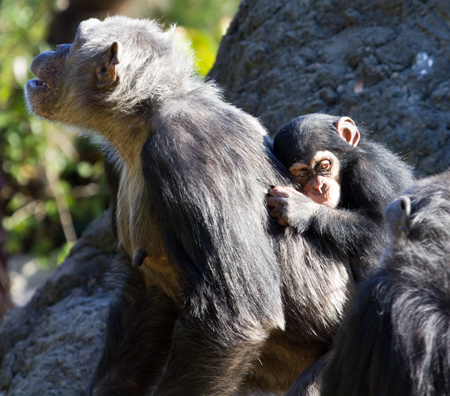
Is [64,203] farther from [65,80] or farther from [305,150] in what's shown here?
A: [305,150]

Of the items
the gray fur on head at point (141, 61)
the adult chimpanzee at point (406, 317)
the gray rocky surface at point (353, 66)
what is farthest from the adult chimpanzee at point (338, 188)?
the gray rocky surface at point (353, 66)

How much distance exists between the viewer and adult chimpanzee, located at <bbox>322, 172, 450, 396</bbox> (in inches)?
87.9

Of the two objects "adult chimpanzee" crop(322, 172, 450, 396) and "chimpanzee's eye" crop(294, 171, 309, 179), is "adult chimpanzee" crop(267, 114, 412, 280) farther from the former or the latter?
"adult chimpanzee" crop(322, 172, 450, 396)

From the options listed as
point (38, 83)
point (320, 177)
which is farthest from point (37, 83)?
point (320, 177)

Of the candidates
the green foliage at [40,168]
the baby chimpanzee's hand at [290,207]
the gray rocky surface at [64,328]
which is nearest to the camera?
the baby chimpanzee's hand at [290,207]

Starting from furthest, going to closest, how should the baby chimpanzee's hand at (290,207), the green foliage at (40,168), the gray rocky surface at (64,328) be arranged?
the green foliage at (40,168), the gray rocky surface at (64,328), the baby chimpanzee's hand at (290,207)

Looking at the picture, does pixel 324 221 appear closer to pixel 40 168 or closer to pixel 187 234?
pixel 187 234

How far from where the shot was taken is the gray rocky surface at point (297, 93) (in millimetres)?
4379

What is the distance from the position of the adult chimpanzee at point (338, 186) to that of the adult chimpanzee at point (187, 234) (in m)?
0.09

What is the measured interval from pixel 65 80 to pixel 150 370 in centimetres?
183

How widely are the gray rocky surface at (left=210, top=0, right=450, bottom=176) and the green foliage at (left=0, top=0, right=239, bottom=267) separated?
3.40m

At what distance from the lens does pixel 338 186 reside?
3.39m

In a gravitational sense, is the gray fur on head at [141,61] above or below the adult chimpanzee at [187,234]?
above

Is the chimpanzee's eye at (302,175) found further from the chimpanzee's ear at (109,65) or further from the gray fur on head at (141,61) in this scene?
the chimpanzee's ear at (109,65)
